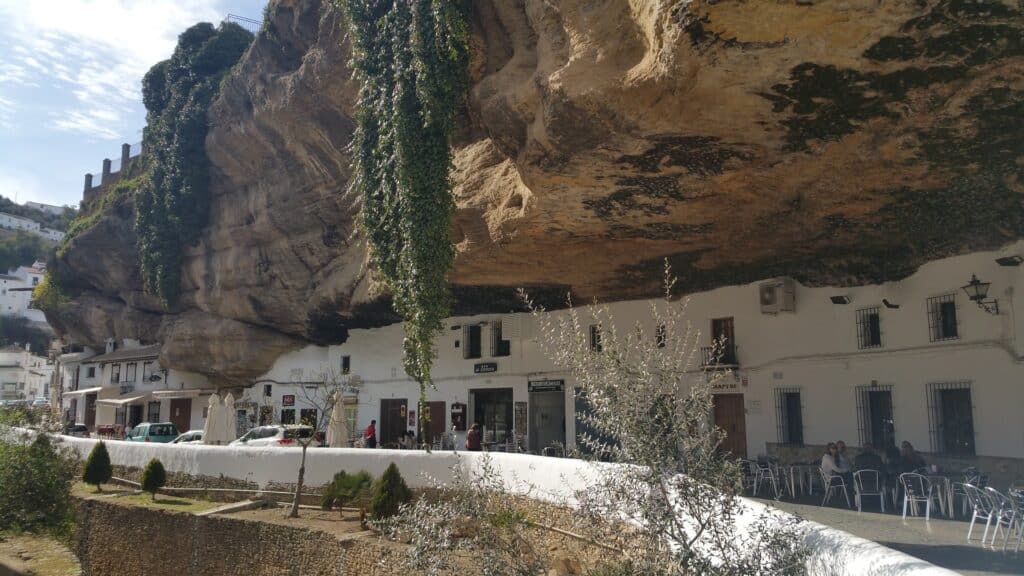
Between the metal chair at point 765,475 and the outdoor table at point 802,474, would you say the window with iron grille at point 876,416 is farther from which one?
the metal chair at point 765,475

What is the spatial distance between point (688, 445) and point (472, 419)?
661 inches

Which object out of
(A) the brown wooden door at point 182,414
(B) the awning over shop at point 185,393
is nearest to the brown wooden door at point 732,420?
(B) the awning over shop at point 185,393

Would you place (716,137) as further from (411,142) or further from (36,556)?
(36,556)

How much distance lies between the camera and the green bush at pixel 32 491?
1830 cm

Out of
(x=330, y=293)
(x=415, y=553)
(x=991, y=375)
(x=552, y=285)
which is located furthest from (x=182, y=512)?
(x=991, y=375)

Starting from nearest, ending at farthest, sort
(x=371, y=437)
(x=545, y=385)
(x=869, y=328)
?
(x=869, y=328) → (x=545, y=385) → (x=371, y=437)

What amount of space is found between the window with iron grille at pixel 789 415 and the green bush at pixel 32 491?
1801 cm

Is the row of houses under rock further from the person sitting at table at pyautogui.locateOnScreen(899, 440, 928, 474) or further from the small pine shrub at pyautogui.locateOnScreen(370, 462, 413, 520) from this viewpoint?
the small pine shrub at pyautogui.locateOnScreen(370, 462, 413, 520)

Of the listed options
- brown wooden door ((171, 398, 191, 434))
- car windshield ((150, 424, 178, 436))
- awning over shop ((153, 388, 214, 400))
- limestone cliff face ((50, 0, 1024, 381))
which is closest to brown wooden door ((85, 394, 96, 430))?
brown wooden door ((171, 398, 191, 434))

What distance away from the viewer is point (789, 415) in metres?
14.7

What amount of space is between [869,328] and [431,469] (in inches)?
338

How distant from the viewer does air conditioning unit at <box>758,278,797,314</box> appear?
14.5 metres

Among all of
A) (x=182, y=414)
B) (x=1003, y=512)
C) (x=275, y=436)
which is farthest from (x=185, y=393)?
(x=1003, y=512)

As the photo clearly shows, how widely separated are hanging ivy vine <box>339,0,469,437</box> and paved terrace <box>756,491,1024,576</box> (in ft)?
24.2
